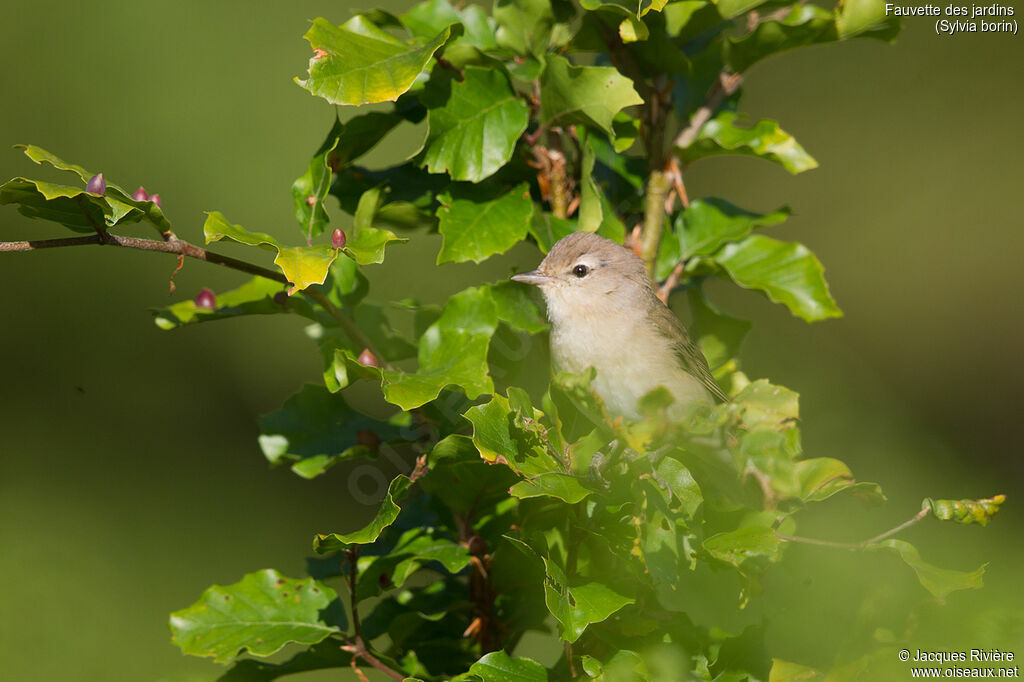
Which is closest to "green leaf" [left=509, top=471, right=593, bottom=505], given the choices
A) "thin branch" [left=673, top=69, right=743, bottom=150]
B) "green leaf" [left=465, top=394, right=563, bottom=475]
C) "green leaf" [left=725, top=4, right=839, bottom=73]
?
"green leaf" [left=465, top=394, right=563, bottom=475]

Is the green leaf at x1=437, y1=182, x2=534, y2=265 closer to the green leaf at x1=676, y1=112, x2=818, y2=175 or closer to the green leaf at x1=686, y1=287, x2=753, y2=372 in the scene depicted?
the green leaf at x1=676, y1=112, x2=818, y2=175

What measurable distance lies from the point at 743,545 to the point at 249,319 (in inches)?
153

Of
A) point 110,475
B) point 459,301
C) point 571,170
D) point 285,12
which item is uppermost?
point 285,12

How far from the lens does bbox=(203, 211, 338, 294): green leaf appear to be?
5.32 ft

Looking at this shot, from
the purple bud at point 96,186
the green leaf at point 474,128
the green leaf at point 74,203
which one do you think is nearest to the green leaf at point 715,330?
the green leaf at point 474,128

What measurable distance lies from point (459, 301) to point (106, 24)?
12.2 ft

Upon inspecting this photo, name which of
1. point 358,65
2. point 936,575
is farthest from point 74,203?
point 936,575

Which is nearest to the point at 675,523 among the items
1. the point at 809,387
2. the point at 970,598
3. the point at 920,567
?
the point at 920,567

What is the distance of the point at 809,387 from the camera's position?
265 centimetres

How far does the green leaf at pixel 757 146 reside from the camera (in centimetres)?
213

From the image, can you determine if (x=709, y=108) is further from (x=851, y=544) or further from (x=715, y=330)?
(x=851, y=544)

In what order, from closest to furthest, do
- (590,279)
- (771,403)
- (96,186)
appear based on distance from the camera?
(96,186)
(771,403)
(590,279)

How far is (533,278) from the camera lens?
95.4 inches

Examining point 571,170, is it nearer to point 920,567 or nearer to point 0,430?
point 920,567
